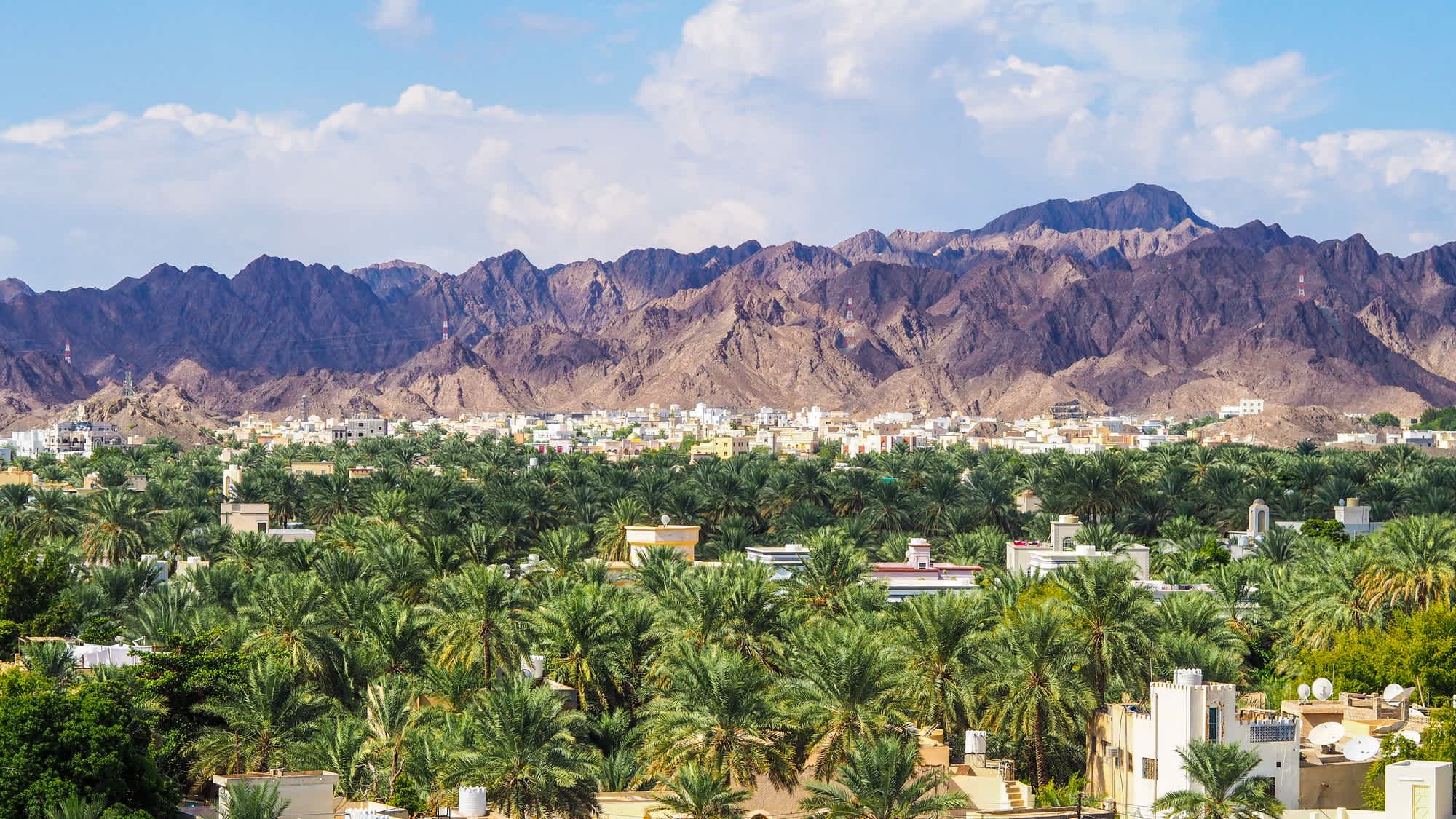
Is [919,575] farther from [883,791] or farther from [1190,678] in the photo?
[883,791]

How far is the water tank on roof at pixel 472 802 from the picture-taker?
25453mm

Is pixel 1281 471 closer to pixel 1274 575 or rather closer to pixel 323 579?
pixel 1274 575

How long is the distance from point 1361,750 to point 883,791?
9716mm

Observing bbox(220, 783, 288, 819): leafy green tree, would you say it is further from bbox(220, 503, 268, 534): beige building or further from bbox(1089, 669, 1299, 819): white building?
bbox(220, 503, 268, 534): beige building

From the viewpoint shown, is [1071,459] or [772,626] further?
[1071,459]

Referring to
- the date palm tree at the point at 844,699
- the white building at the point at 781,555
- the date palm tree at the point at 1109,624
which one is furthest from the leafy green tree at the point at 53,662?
the white building at the point at 781,555

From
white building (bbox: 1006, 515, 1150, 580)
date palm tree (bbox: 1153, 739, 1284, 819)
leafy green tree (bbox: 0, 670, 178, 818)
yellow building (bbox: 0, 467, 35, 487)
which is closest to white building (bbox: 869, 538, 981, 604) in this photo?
white building (bbox: 1006, 515, 1150, 580)

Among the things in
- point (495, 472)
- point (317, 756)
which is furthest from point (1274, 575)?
point (495, 472)

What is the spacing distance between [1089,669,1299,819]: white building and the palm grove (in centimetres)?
116

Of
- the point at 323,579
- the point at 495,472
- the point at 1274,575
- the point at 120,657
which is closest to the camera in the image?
the point at 120,657

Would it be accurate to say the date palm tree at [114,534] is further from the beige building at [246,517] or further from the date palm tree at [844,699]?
the date palm tree at [844,699]

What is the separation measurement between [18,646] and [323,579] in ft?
27.8

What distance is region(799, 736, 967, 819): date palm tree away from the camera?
25078mm

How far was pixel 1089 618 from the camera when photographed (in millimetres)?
35750
